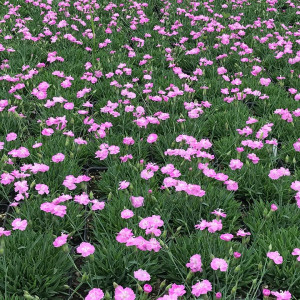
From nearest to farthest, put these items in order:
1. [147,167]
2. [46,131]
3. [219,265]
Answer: [219,265], [147,167], [46,131]

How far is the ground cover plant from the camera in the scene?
1819mm

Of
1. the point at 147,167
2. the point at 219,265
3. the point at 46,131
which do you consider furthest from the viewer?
the point at 46,131

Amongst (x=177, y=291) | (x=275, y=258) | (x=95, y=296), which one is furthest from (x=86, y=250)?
(x=275, y=258)

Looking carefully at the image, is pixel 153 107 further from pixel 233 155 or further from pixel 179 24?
pixel 179 24

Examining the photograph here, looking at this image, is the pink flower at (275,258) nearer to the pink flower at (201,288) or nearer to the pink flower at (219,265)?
the pink flower at (219,265)

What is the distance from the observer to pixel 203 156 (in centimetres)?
231

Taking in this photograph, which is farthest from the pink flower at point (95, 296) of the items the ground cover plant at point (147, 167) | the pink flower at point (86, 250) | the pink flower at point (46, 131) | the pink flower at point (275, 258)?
the pink flower at point (46, 131)

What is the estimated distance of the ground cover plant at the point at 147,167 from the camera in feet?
5.97

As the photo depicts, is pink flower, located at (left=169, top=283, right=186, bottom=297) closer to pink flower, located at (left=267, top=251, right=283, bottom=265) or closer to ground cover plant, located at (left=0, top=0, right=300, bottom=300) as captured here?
ground cover plant, located at (left=0, top=0, right=300, bottom=300)

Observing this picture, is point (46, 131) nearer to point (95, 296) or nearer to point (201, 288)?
point (95, 296)

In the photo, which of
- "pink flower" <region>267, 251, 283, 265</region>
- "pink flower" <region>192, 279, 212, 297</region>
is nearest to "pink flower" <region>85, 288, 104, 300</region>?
"pink flower" <region>192, 279, 212, 297</region>

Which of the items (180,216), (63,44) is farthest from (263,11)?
(180,216)

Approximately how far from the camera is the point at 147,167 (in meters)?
2.25

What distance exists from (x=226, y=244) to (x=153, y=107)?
1.73m
